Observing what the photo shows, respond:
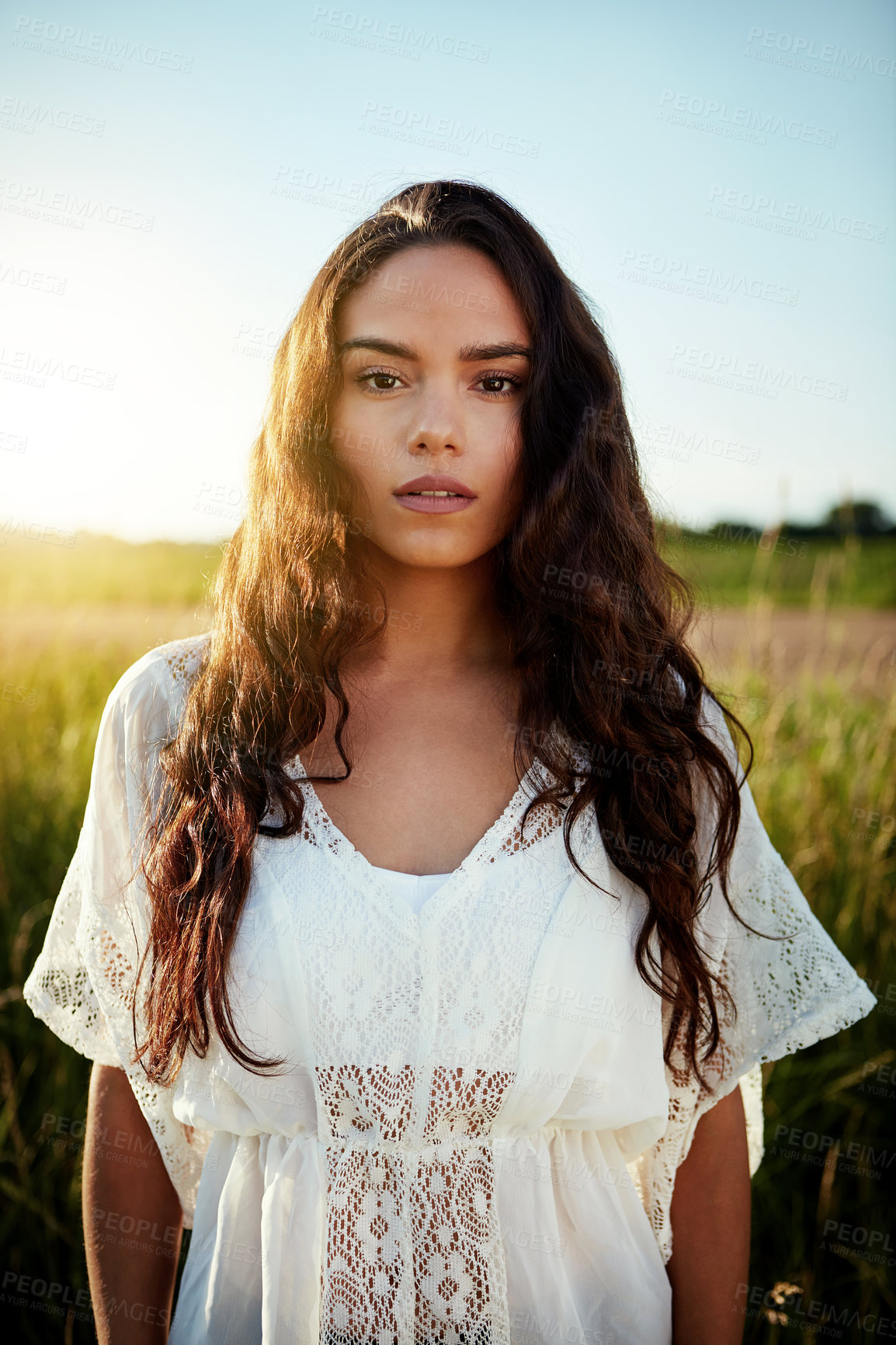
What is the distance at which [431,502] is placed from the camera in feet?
4.77

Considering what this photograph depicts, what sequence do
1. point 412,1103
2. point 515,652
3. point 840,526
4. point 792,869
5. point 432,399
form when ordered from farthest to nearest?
1. point 840,526
2. point 792,869
3. point 515,652
4. point 432,399
5. point 412,1103

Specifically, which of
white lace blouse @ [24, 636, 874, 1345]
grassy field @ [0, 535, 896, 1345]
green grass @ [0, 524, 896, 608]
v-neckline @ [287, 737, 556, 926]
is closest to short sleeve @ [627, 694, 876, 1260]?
white lace blouse @ [24, 636, 874, 1345]

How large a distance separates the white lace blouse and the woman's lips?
0.46 m

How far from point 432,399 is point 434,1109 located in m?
1.07

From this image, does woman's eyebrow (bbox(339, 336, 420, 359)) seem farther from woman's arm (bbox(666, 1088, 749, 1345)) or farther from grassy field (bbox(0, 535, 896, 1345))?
woman's arm (bbox(666, 1088, 749, 1345))

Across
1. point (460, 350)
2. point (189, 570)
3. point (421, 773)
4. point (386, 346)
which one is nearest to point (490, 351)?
point (460, 350)

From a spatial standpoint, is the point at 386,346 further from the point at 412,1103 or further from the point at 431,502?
the point at 412,1103

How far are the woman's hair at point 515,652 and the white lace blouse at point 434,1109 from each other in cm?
6

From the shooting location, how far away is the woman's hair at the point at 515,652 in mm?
1429

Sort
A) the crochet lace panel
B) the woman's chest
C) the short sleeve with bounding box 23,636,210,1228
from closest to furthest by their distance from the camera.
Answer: the crochet lace panel < the woman's chest < the short sleeve with bounding box 23,636,210,1228

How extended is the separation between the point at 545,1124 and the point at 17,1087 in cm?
157

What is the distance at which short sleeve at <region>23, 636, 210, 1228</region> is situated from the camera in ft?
4.94

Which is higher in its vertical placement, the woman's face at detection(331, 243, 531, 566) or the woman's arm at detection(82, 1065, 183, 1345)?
the woman's face at detection(331, 243, 531, 566)

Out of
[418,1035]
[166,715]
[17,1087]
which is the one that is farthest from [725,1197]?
[17,1087]
